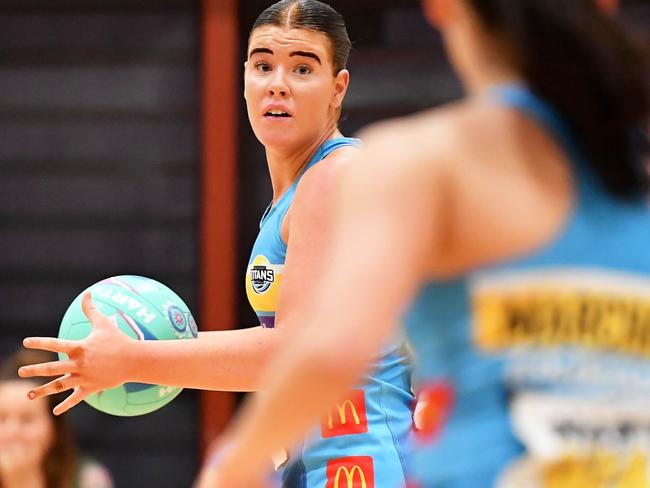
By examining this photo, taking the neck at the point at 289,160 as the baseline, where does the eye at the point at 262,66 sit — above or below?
above

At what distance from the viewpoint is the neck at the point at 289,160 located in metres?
3.22

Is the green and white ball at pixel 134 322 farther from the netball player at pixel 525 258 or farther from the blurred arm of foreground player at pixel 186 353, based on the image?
the netball player at pixel 525 258

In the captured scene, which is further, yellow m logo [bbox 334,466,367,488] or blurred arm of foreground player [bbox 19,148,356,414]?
yellow m logo [bbox 334,466,367,488]

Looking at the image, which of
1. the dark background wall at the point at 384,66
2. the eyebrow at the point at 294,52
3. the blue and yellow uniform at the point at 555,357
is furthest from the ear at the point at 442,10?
the dark background wall at the point at 384,66

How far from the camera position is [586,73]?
1521 millimetres

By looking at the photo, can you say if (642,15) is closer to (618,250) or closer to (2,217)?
(2,217)

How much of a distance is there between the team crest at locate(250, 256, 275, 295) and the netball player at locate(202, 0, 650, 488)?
150 centimetres

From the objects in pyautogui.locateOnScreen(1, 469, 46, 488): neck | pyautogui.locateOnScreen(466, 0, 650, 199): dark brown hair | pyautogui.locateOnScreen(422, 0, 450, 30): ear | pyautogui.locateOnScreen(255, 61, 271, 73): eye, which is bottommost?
pyautogui.locateOnScreen(1, 469, 46, 488): neck

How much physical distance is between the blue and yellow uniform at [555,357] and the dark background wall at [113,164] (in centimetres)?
492

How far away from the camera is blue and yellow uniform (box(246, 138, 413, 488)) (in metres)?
2.93

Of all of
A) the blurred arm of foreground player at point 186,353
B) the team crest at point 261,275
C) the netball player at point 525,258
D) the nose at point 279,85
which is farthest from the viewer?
the nose at point 279,85

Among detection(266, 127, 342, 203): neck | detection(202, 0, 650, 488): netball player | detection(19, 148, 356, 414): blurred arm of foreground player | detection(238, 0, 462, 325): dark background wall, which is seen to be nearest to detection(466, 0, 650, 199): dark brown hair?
detection(202, 0, 650, 488): netball player

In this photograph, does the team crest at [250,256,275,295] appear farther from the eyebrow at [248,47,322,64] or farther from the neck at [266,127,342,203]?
the eyebrow at [248,47,322,64]

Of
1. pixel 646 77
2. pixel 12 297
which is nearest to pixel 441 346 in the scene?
pixel 646 77
